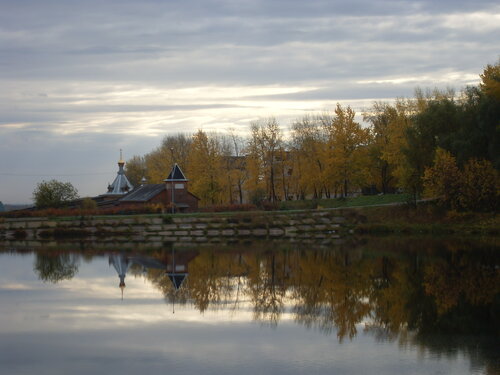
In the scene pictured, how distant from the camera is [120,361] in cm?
1240

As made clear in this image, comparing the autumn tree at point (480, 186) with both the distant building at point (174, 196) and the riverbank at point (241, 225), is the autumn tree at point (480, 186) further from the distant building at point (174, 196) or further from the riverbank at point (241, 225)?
the distant building at point (174, 196)

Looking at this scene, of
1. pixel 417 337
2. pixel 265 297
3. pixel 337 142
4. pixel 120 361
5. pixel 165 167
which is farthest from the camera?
pixel 165 167

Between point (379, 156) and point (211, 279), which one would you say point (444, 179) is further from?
point (211, 279)

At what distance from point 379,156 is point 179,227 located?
2168 cm

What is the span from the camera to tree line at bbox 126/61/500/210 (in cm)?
4266

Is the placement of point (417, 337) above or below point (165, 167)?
below

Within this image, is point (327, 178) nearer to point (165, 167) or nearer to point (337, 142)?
point (337, 142)

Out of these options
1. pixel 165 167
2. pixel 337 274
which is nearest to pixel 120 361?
Answer: pixel 337 274

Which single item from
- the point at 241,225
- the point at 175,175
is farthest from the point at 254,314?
the point at 175,175

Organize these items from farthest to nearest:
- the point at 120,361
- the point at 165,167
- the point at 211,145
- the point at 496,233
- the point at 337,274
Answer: the point at 165,167 < the point at 211,145 < the point at 496,233 < the point at 337,274 < the point at 120,361

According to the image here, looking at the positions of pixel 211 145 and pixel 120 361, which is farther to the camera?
pixel 211 145

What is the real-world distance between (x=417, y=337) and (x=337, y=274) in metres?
10.3

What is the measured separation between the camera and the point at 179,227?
45.1m

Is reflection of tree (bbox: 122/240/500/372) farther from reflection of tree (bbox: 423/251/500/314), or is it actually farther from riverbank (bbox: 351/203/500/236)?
riverbank (bbox: 351/203/500/236)
